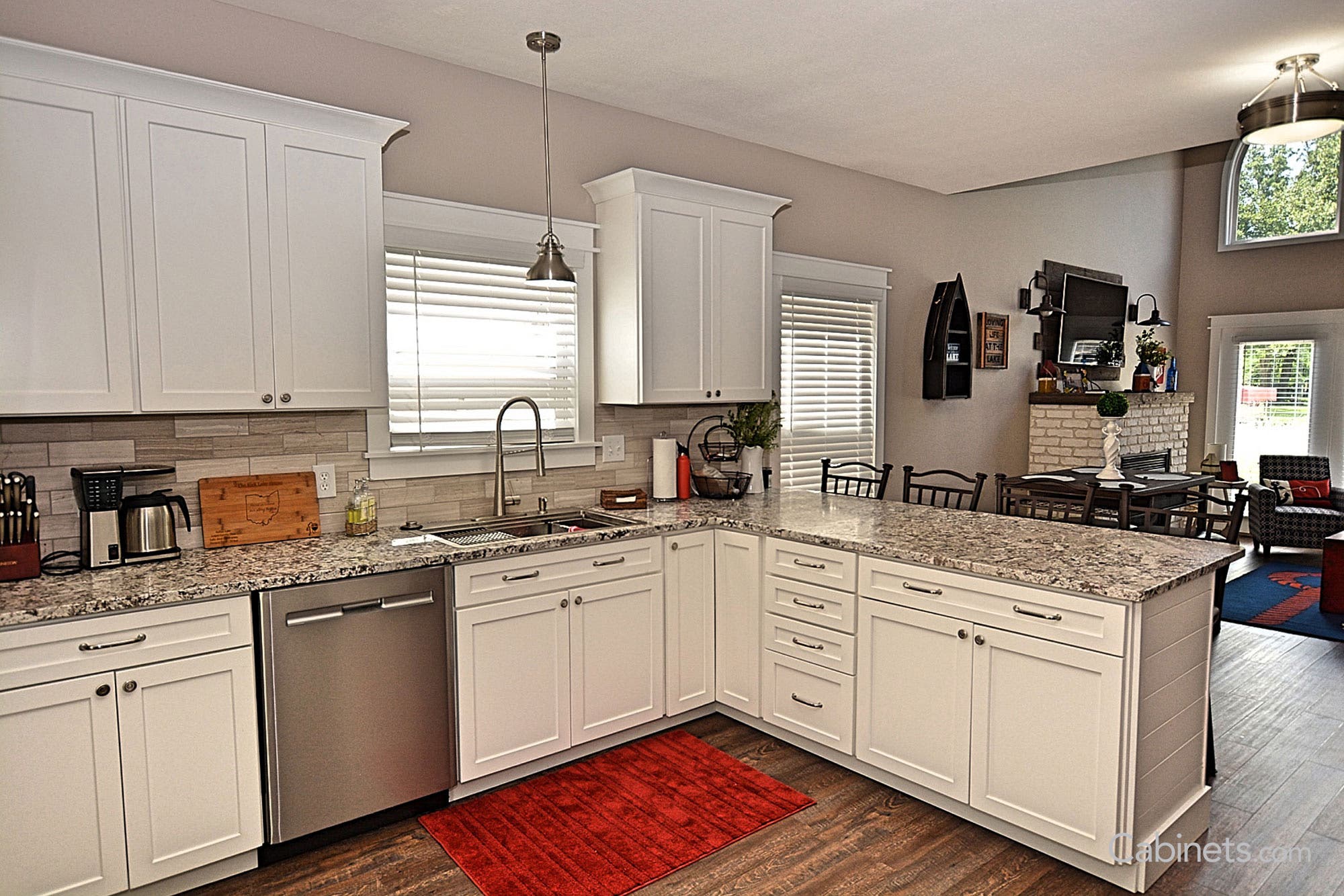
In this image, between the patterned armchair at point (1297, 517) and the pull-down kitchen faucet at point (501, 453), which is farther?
the patterned armchair at point (1297, 517)

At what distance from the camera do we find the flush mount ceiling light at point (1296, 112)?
3057 mm

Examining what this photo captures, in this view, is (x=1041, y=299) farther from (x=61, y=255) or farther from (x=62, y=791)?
(x=62, y=791)

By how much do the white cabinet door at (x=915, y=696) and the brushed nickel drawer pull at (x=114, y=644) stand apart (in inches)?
89.4

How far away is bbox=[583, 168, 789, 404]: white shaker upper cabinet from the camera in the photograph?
3.77m

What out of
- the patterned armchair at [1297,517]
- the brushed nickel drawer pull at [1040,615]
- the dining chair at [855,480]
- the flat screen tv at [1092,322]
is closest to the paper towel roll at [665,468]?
the dining chair at [855,480]

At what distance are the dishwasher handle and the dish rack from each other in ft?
5.54

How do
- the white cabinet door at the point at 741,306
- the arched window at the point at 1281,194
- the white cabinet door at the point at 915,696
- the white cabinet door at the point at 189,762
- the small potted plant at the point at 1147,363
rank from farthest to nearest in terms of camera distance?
the arched window at the point at 1281,194 < the small potted plant at the point at 1147,363 < the white cabinet door at the point at 741,306 < the white cabinet door at the point at 915,696 < the white cabinet door at the point at 189,762

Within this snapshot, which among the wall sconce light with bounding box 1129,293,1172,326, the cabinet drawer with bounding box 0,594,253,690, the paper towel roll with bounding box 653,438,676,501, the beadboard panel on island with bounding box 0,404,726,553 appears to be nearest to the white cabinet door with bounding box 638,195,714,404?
the paper towel roll with bounding box 653,438,676,501

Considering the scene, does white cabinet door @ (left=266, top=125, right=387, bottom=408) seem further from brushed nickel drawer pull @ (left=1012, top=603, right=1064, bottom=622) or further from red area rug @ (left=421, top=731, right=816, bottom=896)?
brushed nickel drawer pull @ (left=1012, top=603, right=1064, bottom=622)

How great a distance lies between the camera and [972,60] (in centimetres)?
336

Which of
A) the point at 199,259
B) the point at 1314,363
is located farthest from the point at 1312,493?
the point at 199,259

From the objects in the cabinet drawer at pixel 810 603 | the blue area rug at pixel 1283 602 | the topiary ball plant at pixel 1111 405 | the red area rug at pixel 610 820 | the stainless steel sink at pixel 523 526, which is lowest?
the red area rug at pixel 610 820

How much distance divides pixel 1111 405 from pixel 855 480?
2.75m

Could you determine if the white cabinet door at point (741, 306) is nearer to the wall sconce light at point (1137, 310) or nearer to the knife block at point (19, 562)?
the knife block at point (19, 562)
